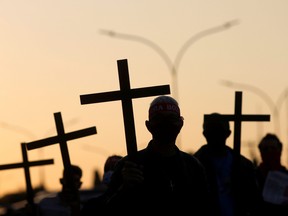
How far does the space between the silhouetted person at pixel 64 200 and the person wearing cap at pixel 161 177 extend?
4.12 metres

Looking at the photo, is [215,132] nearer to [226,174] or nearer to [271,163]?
[226,174]

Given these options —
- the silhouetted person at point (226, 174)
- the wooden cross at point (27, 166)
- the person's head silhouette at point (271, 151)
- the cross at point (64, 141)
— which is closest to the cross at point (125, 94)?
the cross at point (64, 141)

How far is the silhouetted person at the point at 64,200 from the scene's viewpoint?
1330cm

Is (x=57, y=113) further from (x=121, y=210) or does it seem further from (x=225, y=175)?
(x=121, y=210)

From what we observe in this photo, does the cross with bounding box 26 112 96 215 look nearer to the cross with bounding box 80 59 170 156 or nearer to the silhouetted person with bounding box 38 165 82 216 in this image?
the silhouetted person with bounding box 38 165 82 216

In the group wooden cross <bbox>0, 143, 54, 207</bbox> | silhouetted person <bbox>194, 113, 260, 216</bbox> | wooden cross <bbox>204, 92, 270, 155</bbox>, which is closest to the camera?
silhouetted person <bbox>194, 113, 260, 216</bbox>

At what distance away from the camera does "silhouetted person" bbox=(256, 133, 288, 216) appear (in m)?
14.2

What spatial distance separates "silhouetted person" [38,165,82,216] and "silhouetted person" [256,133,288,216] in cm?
218

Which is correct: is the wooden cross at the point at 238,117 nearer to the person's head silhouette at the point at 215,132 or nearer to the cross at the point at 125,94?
the person's head silhouette at the point at 215,132

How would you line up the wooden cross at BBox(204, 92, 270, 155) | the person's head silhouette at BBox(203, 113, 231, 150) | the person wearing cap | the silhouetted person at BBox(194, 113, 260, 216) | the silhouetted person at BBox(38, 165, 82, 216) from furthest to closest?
the wooden cross at BBox(204, 92, 270, 155) < the silhouetted person at BBox(38, 165, 82, 216) < the person's head silhouette at BBox(203, 113, 231, 150) < the silhouetted person at BBox(194, 113, 260, 216) < the person wearing cap

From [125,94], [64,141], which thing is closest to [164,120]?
[125,94]

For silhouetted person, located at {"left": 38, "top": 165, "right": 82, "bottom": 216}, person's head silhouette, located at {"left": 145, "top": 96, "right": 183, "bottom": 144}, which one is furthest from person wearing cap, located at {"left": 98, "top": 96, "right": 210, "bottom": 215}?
silhouetted person, located at {"left": 38, "top": 165, "right": 82, "bottom": 216}

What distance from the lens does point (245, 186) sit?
12.8 meters

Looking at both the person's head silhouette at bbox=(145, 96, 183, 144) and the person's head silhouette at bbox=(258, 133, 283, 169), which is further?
the person's head silhouette at bbox=(258, 133, 283, 169)
